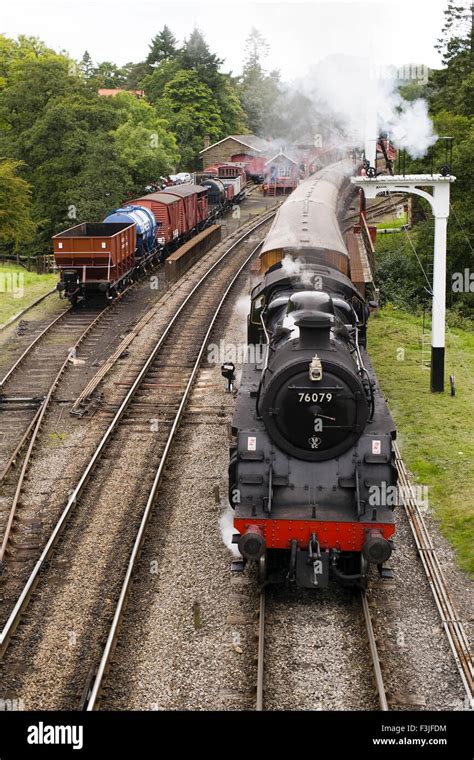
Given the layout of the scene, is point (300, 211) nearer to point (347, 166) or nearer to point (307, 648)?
point (307, 648)

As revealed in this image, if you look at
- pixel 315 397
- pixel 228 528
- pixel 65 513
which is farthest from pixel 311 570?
pixel 65 513

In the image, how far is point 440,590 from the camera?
9.62m

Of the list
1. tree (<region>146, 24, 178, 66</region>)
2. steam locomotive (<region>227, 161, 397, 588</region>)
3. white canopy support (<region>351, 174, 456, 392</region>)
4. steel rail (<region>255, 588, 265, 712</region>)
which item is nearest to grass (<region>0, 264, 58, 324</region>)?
white canopy support (<region>351, 174, 456, 392</region>)

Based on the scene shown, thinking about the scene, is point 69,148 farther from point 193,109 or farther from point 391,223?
point 193,109

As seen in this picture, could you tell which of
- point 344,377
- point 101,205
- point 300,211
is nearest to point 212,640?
point 344,377

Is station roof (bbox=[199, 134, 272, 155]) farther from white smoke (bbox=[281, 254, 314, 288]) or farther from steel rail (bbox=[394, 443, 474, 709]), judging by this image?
steel rail (bbox=[394, 443, 474, 709])

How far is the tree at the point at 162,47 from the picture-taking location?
91.6 metres

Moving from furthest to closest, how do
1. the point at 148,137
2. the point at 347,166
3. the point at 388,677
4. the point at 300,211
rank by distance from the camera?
the point at 148,137, the point at 347,166, the point at 300,211, the point at 388,677

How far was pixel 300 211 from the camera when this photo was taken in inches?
693

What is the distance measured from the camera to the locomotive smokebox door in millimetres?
9164

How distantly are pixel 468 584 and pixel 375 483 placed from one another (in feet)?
6.23

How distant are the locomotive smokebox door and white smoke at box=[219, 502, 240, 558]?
144cm

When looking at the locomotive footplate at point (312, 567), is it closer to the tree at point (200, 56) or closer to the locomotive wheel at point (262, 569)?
the locomotive wheel at point (262, 569)
